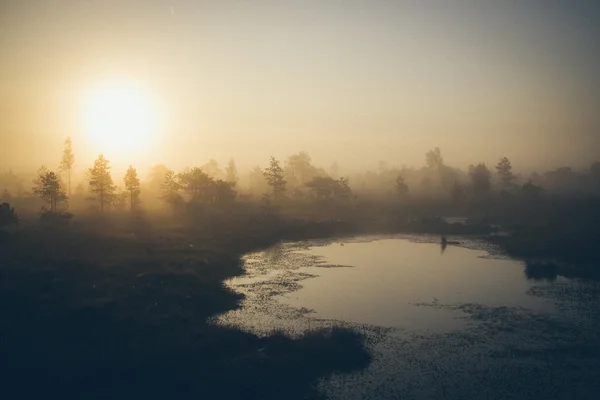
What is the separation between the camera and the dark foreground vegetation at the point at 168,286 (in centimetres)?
2438

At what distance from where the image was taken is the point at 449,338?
30781mm

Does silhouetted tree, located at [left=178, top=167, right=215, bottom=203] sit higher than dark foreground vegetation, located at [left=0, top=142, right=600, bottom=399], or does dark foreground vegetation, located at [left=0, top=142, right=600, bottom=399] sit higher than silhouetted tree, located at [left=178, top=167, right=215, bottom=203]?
silhouetted tree, located at [left=178, top=167, right=215, bottom=203]

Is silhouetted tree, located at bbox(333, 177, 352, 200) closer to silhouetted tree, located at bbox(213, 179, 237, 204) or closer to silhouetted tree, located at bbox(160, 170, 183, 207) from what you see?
silhouetted tree, located at bbox(213, 179, 237, 204)

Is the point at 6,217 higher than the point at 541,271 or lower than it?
higher

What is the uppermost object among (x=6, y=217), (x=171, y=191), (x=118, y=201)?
(x=171, y=191)

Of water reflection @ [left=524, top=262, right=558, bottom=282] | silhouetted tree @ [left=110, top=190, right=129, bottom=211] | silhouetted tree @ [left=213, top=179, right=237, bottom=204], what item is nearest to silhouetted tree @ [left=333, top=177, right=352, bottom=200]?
silhouetted tree @ [left=213, top=179, right=237, bottom=204]

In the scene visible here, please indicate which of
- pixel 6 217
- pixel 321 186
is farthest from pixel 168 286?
pixel 321 186

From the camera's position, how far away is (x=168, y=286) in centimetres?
4125

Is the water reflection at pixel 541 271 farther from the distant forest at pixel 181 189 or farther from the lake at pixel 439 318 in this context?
the distant forest at pixel 181 189

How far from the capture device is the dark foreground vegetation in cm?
2438

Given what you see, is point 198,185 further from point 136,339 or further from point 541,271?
point 541,271

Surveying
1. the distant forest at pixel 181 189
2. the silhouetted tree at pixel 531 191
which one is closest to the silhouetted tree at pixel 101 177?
the distant forest at pixel 181 189

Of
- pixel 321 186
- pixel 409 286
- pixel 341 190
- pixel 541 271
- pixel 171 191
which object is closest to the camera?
pixel 409 286

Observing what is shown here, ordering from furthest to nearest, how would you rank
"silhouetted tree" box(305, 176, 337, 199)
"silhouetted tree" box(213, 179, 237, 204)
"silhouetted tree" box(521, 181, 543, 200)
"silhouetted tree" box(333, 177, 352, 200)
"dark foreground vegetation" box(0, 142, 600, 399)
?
1. "silhouetted tree" box(333, 177, 352, 200)
2. "silhouetted tree" box(305, 176, 337, 199)
3. "silhouetted tree" box(521, 181, 543, 200)
4. "silhouetted tree" box(213, 179, 237, 204)
5. "dark foreground vegetation" box(0, 142, 600, 399)
